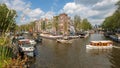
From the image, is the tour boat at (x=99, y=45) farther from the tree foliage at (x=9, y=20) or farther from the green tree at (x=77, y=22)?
the green tree at (x=77, y=22)

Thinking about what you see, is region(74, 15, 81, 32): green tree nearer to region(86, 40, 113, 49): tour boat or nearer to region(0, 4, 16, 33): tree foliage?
region(86, 40, 113, 49): tour boat

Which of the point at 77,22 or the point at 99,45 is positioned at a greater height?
the point at 77,22

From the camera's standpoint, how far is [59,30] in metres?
162

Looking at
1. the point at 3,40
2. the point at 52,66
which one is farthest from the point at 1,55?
the point at 52,66

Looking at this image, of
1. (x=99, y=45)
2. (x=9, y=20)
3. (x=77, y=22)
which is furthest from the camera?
(x=77, y=22)

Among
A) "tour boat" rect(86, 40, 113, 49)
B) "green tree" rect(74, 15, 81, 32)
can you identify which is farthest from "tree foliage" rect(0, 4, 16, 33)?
"green tree" rect(74, 15, 81, 32)

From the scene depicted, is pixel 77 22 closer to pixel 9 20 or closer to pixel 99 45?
pixel 99 45

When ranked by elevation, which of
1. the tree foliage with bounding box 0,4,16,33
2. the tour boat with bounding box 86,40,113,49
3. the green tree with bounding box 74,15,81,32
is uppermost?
the green tree with bounding box 74,15,81,32

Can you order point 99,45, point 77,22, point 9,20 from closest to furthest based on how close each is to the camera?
point 9,20 → point 99,45 → point 77,22

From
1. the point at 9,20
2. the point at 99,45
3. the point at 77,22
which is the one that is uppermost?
the point at 77,22

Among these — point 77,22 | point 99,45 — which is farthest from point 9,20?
point 77,22

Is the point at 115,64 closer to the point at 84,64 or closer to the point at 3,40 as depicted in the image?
the point at 84,64

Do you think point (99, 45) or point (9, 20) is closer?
point (9, 20)

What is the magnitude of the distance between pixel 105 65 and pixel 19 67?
1262 inches
